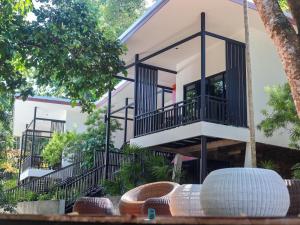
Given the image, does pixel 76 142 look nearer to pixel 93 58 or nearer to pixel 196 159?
pixel 196 159

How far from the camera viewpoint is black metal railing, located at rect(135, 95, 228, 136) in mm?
11664

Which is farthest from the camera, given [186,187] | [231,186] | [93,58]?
[93,58]

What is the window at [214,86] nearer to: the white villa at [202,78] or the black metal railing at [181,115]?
the white villa at [202,78]

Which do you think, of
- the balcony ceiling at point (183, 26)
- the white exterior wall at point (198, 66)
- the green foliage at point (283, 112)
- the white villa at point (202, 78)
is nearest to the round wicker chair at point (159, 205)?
the green foliage at point (283, 112)

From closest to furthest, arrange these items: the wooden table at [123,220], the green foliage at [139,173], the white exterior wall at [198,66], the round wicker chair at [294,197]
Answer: the wooden table at [123,220] → the round wicker chair at [294,197] → the green foliage at [139,173] → the white exterior wall at [198,66]

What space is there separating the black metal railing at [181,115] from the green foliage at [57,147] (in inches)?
248

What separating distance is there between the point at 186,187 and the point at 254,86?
28.0 ft

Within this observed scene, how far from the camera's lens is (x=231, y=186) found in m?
3.09

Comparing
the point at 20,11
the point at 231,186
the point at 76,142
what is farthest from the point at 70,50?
the point at 76,142

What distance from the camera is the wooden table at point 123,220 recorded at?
4.33ft

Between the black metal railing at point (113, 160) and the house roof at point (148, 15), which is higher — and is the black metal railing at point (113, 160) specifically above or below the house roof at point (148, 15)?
below

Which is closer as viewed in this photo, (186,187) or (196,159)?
(186,187)

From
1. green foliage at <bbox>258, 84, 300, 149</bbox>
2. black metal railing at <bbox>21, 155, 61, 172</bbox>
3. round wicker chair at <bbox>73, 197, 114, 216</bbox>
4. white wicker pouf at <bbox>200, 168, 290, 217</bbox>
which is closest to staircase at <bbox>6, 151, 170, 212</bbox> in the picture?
green foliage at <bbox>258, 84, 300, 149</bbox>

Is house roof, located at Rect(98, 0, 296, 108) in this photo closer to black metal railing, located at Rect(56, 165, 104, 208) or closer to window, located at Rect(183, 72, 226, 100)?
window, located at Rect(183, 72, 226, 100)
